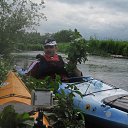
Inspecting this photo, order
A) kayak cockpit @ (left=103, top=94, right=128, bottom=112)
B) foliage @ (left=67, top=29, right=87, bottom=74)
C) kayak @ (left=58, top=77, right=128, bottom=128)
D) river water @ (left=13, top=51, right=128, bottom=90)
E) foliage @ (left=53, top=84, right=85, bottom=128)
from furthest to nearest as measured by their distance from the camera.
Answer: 1. river water @ (left=13, top=51, right=128, bottom=90)
2. foliage @ (left=67, top=29, right=87, bottom=74)
3. kayak cockpit @ (left=103, top=94, right=128, bottom=112)
4. kayak @ (left=58, top=77, right=128, bottom=128)
5. foliage @ (left=53, top=84, right=85, bottom=128)

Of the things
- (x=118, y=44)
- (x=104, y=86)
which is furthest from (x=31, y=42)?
(x=118, y=44)

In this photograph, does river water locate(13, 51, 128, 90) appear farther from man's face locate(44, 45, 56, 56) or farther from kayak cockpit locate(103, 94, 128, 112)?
kayak cockpit locate(103, 94, 128, 112)

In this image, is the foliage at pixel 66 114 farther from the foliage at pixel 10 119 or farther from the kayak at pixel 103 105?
the foliage at pixel 10 119

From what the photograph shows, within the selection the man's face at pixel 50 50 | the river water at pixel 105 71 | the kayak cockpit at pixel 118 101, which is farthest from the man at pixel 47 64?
the kayak cockpit at pixel 118 101

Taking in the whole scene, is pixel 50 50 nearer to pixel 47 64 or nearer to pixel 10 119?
pixel 47 64

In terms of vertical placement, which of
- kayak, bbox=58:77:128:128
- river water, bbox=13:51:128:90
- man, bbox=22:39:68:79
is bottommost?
river water, bbox=13:51:128:90

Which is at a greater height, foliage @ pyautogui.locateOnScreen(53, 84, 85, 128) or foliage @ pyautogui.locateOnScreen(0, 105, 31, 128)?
foliage @ pyautogui.locateOnScreen(0, 105, 31, 128)

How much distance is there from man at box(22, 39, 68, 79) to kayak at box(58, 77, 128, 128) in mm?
898

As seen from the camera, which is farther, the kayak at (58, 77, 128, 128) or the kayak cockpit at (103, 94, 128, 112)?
the kayak cockpit at (103, 94, 128, 112)

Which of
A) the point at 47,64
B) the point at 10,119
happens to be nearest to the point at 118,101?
the point at 47,64

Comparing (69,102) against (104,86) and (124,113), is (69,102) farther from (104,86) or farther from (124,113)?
(104,86)

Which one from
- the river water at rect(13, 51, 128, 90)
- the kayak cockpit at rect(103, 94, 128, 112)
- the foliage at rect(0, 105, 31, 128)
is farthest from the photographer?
the river water at rect(13, 51, 128, 90)

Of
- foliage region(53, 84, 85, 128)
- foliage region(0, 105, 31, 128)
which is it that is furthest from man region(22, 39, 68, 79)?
foliage region(0, 105, 31, 128)

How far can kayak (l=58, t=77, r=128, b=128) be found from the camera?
6.15m
